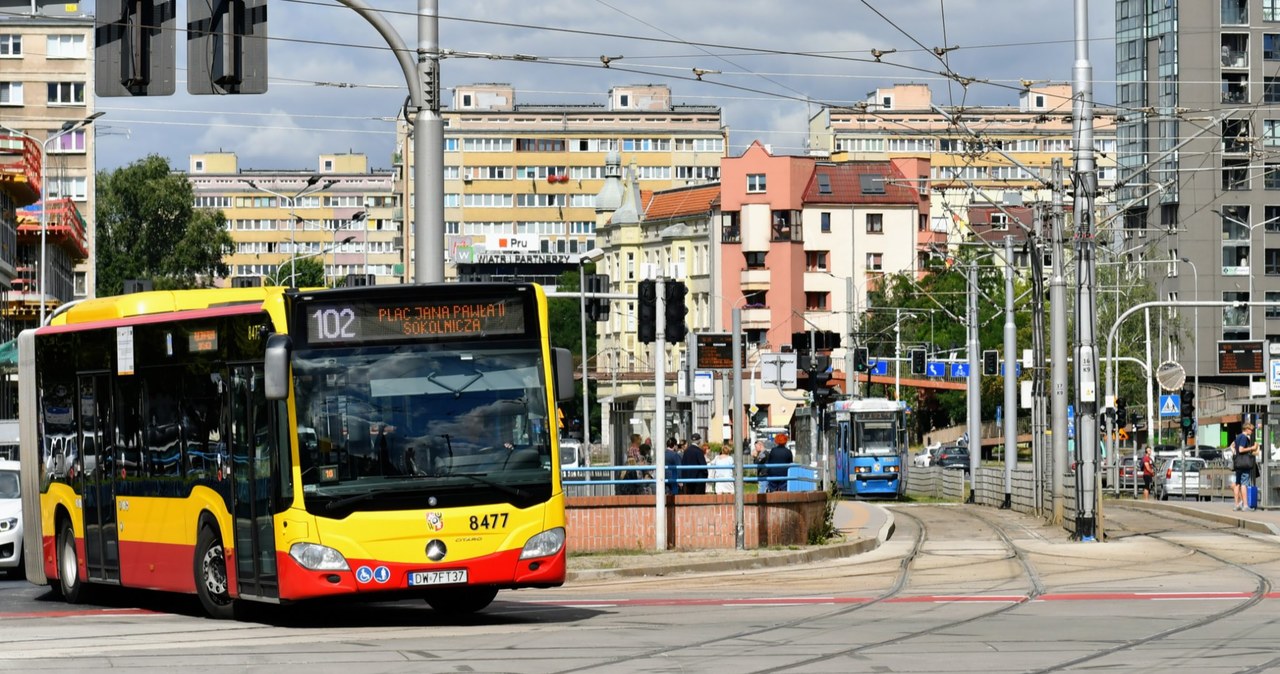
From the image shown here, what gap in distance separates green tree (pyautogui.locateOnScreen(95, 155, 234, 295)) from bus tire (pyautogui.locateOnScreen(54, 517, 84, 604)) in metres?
111

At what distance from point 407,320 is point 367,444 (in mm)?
1075

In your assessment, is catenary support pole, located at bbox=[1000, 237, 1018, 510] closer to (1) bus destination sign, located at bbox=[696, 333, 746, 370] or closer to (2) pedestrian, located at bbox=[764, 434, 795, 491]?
(2) pedestrian, located at bbox=[764, 434, 795, 491]

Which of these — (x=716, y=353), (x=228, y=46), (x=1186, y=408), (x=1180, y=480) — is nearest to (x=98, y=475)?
(x=228, y=46)

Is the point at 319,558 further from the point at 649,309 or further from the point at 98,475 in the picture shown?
the point at 649,309

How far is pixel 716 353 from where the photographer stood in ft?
92.6

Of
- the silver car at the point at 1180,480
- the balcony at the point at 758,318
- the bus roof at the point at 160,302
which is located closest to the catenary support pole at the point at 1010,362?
the silver car at the point at 1180,480

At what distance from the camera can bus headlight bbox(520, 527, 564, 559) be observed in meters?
16.8

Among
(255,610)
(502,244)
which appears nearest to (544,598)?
(255,610)

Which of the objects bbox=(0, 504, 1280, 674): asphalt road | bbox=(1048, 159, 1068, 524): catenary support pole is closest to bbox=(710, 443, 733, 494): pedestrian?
bbox=(0, 504, 1280, 674): asphalt road

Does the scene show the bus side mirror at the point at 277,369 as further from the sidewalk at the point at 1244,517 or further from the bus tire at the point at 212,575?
the sidewalk at the point at 1244,517

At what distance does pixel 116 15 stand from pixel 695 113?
16203 centimetres

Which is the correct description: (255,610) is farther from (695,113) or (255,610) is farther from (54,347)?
(695,113)

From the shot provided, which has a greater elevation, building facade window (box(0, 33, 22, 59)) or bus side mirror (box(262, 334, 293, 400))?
building facade window (box(0, 33, 22, 59))

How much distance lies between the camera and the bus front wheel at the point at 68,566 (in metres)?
20.8
